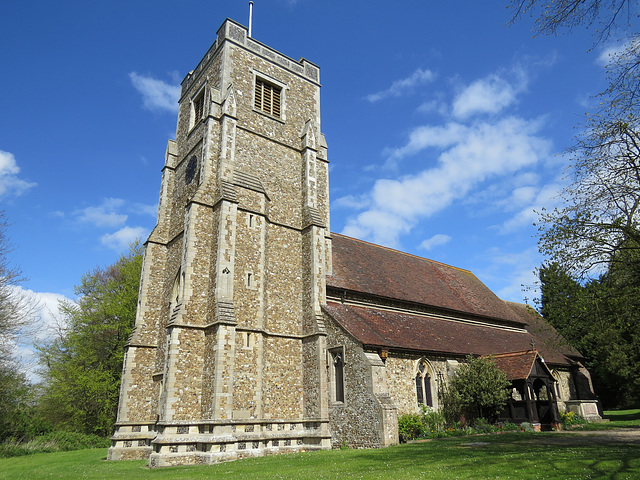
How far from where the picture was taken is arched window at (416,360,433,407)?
1834 cm

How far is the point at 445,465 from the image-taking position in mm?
10195

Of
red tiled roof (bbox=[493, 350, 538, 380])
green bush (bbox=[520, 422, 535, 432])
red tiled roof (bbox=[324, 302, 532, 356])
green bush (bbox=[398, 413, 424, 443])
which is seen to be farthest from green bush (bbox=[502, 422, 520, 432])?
green bush (bbox=[398, 413, 424, 443])

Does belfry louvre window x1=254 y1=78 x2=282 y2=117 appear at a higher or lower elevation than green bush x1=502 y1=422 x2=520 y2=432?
higher

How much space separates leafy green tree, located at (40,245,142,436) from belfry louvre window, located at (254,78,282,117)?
634 inches

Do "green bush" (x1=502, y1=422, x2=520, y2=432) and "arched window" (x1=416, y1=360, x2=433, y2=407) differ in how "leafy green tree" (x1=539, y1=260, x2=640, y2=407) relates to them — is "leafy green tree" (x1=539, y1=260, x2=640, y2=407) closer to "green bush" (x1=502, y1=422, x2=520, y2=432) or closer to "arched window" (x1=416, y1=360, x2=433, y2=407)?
"green bush" (x1=502, y1=422, x2=520, y2=432)

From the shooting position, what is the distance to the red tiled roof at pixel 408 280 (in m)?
22.6

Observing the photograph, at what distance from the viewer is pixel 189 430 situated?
1495cm

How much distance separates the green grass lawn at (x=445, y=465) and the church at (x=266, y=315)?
192 centimetres

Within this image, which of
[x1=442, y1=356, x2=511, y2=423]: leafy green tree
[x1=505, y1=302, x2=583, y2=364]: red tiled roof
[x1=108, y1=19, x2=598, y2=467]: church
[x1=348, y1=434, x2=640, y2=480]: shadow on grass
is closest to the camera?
[x1=348, y1=434, x2=640, y2=480]: shadow on grass

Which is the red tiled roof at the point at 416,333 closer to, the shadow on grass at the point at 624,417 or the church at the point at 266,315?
the church at the point at 266,315

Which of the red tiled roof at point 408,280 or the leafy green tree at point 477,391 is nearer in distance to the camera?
the leafy green tree at point 477,391

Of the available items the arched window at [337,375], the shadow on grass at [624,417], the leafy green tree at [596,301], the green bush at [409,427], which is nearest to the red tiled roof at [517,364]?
the leafy green tree at [596,301]

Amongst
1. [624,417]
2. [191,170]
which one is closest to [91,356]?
[191,170]

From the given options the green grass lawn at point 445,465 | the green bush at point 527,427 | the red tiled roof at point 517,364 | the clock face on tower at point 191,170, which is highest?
the clock face on tower at point 191,170
